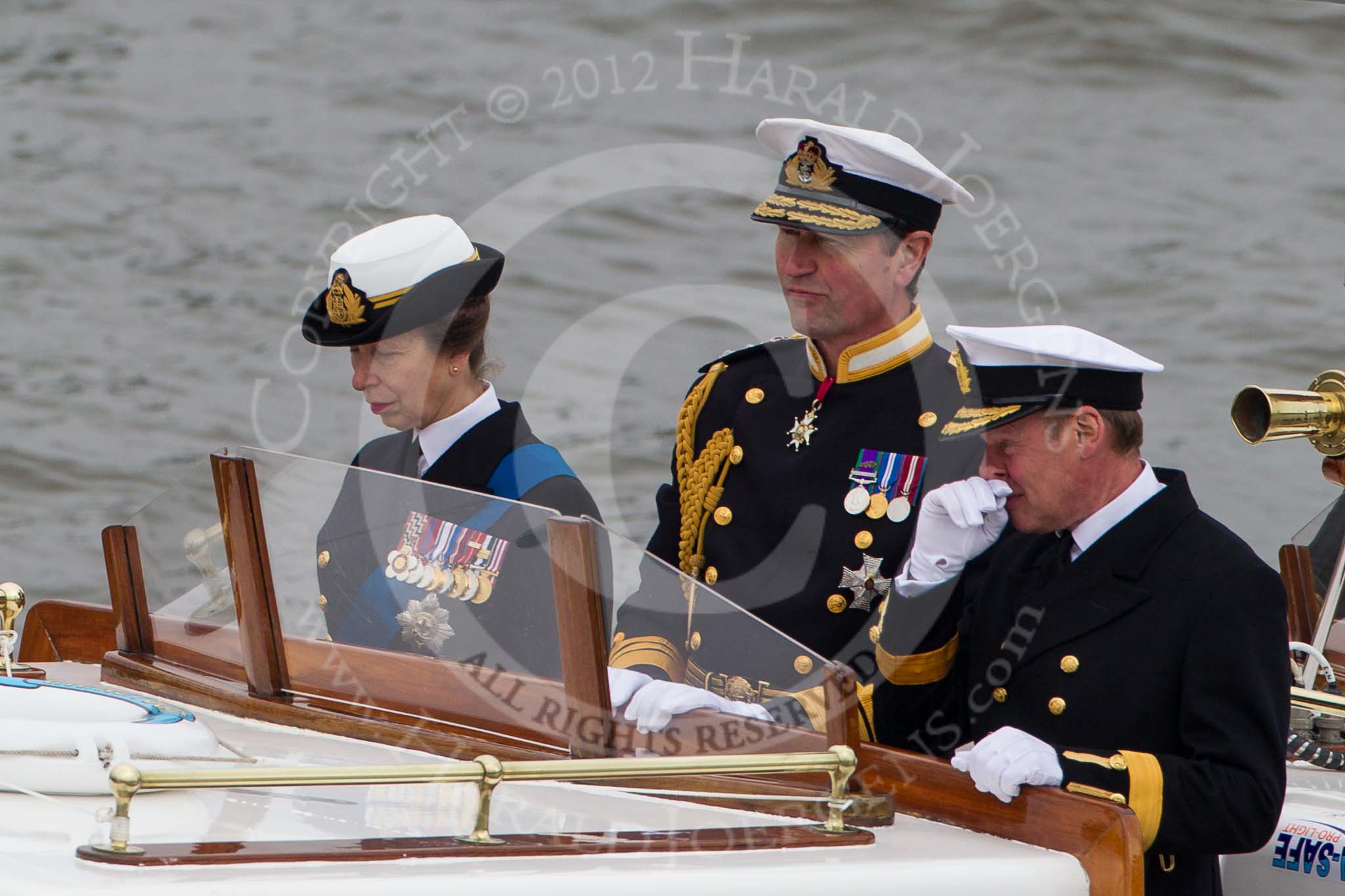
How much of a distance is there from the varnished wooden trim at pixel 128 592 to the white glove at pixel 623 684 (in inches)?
37.7

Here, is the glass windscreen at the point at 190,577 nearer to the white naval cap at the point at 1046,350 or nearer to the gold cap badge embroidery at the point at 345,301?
the gold cap badge embroidery at the point at 345,301

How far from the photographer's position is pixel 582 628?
2047mm

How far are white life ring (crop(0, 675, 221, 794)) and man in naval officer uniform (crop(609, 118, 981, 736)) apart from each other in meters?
0.93

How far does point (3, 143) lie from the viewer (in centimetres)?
787

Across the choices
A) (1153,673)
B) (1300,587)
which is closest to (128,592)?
(1153,673)

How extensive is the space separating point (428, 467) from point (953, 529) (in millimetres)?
1025

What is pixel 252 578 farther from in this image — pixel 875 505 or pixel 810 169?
pixel 810 169

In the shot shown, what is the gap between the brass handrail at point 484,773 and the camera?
5.24ft

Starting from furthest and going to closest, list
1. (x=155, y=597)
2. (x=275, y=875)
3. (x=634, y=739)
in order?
(x=155, y=597) < (x=634, y=739) < (x=275, y=875)

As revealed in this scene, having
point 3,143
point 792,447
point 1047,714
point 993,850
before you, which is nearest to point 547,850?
point 993,850

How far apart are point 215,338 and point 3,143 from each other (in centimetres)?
140

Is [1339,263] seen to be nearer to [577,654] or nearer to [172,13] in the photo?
[172,13]

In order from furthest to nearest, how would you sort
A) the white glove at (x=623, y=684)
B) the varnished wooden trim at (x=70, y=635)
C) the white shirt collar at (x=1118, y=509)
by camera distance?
the varnished wooden trim at (x=70, y=635), the white shirt collar at (x=1118, y=509), the white glove at (x=623, y=684)

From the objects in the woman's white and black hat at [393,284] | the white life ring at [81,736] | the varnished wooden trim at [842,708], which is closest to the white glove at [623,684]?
the varnished wooden trim at [842,708]
